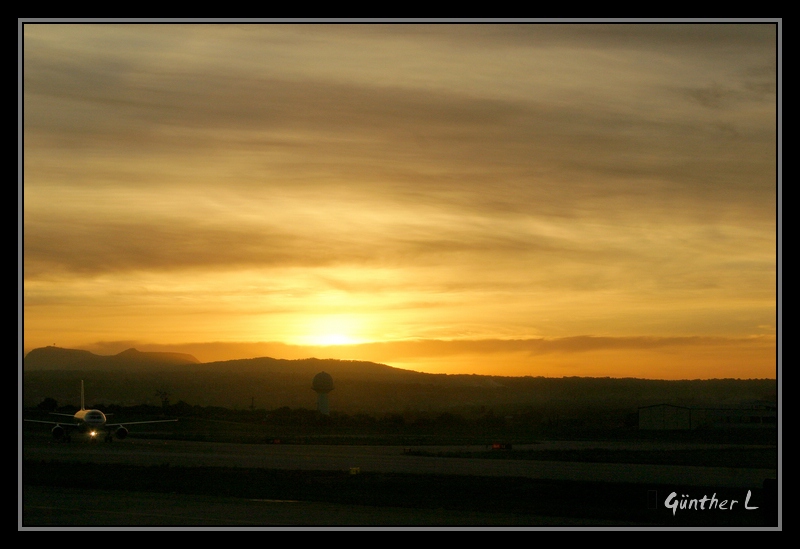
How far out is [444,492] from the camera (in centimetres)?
4103

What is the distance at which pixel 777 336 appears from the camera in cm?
2512

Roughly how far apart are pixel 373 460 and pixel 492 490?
20.7 meters

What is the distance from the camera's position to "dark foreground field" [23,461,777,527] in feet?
109

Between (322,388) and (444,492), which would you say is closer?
(444,492)

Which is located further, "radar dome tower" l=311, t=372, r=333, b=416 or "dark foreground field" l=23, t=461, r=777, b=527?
"radar dome tower" l=311, t=372, r=333, b=416

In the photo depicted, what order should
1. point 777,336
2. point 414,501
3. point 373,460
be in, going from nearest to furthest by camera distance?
point 777,336 → point 414,501 → point 373,460

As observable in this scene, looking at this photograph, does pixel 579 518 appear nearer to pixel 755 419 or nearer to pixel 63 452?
pixel 63 452

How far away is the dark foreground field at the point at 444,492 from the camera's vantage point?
33.2 meters

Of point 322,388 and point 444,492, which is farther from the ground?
point 444,492

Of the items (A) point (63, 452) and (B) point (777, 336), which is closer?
(B) point (777, 336)

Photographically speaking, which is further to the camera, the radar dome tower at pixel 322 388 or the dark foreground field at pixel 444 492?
the radar dome tower at pixel 322 388

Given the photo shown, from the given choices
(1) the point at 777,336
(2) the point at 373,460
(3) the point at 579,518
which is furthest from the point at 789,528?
(2) the point at 373,460

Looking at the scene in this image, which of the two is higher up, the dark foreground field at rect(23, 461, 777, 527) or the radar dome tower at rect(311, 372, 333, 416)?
the dark foreground field at rect(23, 461, 777, 527)

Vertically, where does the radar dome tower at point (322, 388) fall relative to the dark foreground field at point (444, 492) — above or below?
below
